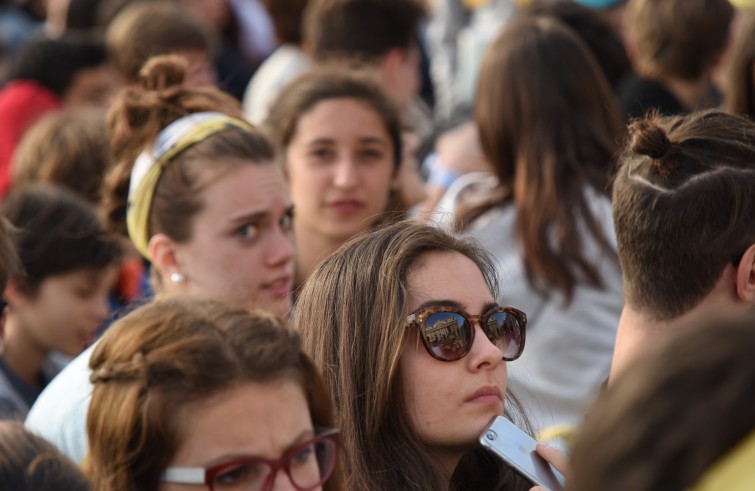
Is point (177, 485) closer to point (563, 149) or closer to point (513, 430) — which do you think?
point (513, 430)

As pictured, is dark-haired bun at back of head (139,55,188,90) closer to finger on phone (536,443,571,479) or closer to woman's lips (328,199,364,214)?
woman's lips (328,199,364,214)

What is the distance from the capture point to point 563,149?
4184 mm

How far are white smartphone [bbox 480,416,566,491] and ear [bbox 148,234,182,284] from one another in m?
1.44

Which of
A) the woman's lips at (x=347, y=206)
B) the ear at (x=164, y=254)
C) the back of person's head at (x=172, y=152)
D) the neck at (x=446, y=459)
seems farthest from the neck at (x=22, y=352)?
the neck at (x=446, y=459)

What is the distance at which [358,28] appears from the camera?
5.64m

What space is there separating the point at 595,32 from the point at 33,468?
4416 mm

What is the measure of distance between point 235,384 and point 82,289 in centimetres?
223

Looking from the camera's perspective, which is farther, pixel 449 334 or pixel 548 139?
pixel 548 139

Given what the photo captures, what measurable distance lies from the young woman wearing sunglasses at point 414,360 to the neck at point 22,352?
167 centimetres

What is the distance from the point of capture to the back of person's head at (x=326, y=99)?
450 centimetres

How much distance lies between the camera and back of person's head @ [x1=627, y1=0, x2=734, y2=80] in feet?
16.8

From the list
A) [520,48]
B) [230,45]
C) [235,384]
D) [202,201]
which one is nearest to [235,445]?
[235,384]

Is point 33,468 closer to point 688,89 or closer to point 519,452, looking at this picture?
point 519,452

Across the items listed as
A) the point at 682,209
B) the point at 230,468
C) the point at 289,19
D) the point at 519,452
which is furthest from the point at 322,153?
the point at 230,468
